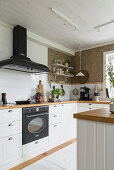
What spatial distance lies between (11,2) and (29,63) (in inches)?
38.9

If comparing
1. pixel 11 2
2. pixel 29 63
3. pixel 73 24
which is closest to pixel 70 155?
pixel 29 63

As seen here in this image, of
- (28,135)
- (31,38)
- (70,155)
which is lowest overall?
(70,155)

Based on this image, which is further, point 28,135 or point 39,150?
point 39,150

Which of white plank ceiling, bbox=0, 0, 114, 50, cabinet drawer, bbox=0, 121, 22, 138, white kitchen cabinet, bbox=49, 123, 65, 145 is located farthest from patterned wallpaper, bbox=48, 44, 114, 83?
cabinet drawer, bbox=0, 121, 22, 138

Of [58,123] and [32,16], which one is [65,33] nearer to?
[32,16]

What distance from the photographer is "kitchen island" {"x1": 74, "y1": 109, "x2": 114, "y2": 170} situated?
1094 millimetres

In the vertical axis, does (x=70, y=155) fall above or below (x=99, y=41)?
below

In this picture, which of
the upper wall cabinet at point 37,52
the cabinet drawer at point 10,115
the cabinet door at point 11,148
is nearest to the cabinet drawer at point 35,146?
the cabinet door at point 11,148

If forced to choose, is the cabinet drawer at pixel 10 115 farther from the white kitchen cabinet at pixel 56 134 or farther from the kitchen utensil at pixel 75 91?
the kitchen utensil at pixel 75 91

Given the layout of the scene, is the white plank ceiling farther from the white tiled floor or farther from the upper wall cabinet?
the white tiled floor

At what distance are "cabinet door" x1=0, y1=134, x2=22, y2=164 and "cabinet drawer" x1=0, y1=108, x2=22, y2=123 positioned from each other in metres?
0.27

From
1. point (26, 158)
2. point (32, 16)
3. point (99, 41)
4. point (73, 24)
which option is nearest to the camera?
point (26, 158)

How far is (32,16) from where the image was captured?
2.46 metres

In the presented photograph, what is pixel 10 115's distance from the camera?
2064 mm
